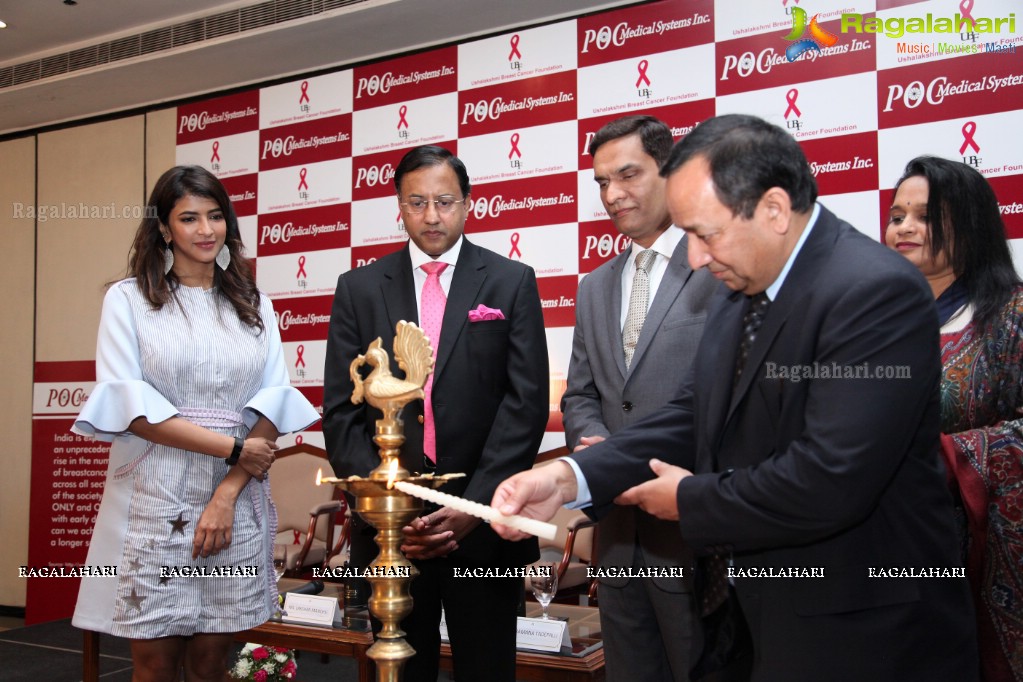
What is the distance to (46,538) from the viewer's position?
5676 mm

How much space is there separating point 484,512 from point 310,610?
7.21ft

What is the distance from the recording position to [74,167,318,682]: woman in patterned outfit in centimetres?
201

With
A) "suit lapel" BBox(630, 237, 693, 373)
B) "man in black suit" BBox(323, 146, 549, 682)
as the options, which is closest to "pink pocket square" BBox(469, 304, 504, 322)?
"man in black suit" BBox(323, 146, 549, 682)

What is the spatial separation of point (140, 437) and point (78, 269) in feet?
14.1

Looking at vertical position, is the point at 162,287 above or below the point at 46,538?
above

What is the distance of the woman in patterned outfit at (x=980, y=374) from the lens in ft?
5.85

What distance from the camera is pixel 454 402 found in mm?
2143

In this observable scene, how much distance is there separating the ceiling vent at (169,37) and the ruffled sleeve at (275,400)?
8.77 feet

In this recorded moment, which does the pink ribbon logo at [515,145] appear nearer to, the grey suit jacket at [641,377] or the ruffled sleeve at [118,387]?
the grey suit jacket at [641,377]

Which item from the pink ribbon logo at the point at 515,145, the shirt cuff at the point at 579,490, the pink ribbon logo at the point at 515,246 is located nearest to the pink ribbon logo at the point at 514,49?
the pink ribbon logo at the point at 515,145

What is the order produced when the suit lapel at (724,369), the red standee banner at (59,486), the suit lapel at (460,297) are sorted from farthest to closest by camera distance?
1. the red standee banner at (59,486)
2. the suit lapel at (460,297)
3. the suit lapel at (724,369)

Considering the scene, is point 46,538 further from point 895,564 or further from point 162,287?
point 895,564

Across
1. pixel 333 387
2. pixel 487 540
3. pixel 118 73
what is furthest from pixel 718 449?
pixel 118 73

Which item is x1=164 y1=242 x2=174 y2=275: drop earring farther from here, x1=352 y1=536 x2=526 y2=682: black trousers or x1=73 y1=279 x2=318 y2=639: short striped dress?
x1=352 y1=536 x2=526 y2=682: black trousers
